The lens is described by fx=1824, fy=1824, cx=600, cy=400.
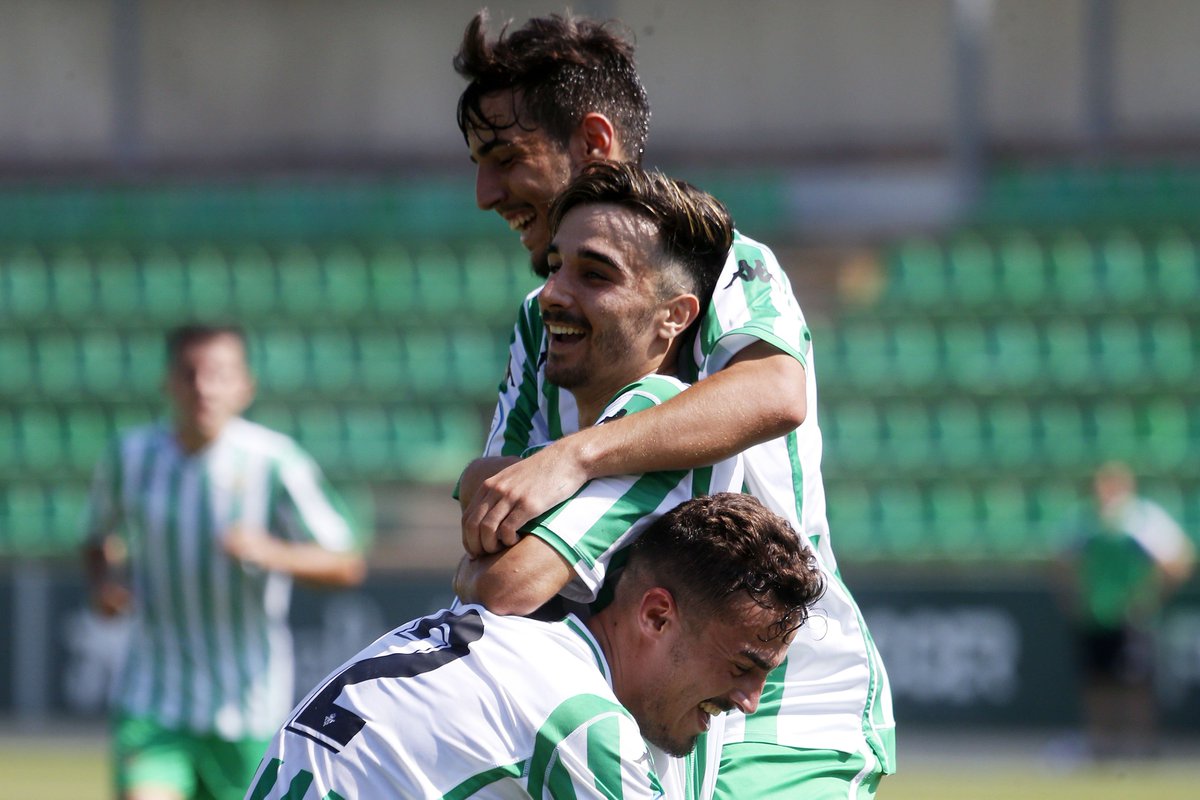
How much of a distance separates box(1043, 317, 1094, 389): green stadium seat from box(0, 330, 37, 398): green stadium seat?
850 centimetres

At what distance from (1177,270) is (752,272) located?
1259 centimetres

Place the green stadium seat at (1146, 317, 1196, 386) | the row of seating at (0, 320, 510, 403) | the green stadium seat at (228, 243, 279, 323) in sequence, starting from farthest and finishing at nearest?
1. the green stadium seat at (228, 243, 279, 323)
2. the row of seating at (0, 320, 510, 403)
3. the green stadium seat at (1146, 317, 1196, 386)

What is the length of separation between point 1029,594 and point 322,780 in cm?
1061

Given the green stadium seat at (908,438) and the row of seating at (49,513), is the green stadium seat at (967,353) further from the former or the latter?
the row of seating at (49,513)

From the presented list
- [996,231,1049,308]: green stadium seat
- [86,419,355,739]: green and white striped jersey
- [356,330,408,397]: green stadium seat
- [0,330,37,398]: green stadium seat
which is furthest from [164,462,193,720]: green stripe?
[996,231,1049,308]: green stadium seat

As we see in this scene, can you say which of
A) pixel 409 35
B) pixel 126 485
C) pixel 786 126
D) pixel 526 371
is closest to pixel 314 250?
pixel 409 35

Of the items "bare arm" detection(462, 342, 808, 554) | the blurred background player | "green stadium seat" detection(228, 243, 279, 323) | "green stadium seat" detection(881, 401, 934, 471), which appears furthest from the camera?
"green stadium seat" detection(228, 243, 279, 323)

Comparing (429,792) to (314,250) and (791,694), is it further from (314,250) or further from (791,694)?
(314,250)

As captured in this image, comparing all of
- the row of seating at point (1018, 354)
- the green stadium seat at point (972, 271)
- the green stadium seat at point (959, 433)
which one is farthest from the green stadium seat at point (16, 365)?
the green stadium seat at point (972, 271)

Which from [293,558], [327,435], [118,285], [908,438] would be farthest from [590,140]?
[118,285]

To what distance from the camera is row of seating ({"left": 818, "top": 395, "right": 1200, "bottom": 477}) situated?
46.1ft

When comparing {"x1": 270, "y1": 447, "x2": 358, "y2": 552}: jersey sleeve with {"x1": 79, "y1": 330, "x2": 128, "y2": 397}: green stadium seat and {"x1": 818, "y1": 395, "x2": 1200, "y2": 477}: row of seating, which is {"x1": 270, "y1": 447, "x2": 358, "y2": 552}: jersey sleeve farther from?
{"x1": 79, "y1": 330, "x2": 128, "y2": 397}: green stadium seat

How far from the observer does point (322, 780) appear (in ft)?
8.89

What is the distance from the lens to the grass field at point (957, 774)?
10078 mm
